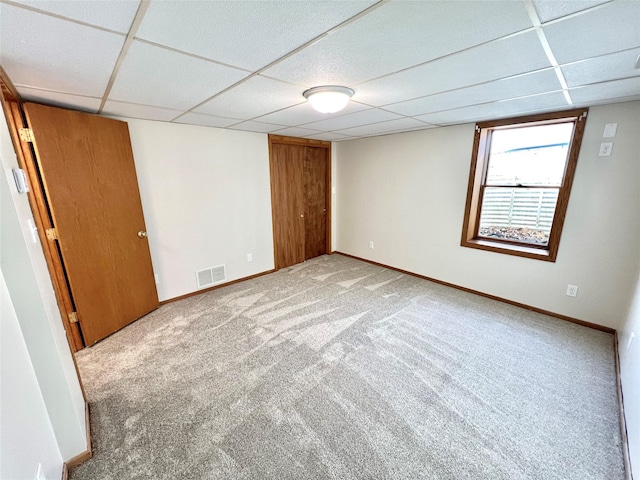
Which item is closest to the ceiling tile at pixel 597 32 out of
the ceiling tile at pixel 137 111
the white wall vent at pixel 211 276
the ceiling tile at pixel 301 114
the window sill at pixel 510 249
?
the ceiling tile at pixel 301 114

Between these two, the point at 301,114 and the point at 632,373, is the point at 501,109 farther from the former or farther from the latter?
the point at 632,373

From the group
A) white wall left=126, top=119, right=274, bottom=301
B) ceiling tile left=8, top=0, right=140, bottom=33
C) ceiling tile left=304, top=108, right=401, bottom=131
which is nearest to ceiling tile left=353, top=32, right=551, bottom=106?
ceiling tile left=304, top=108, right=401, bottom=131

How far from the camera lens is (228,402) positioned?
5.87 ft

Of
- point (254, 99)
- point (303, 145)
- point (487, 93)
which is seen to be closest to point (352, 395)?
point (254, 99)

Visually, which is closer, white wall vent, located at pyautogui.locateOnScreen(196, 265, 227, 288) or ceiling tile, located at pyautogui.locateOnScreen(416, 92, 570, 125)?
ceiling tile, located at pyautogui.locateOnScreen(416, 92, 570, 125)

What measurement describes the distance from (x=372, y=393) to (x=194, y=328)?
1.88 m

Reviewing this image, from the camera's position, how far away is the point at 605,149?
237 centimetres

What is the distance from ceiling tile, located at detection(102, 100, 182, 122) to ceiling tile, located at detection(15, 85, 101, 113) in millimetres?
96

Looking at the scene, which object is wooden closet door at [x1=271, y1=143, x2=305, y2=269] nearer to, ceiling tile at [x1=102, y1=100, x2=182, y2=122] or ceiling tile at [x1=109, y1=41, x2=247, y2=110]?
ceiling tile at [x1=102, y1=100, x2=182, y2=122]

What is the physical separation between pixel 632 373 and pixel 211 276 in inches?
158

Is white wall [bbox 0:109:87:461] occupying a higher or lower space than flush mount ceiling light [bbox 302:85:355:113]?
lower

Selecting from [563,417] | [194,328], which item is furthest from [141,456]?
[563,417]

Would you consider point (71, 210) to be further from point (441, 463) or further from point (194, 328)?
point (441, 463)

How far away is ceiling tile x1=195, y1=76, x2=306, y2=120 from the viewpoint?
1757 millimetres
